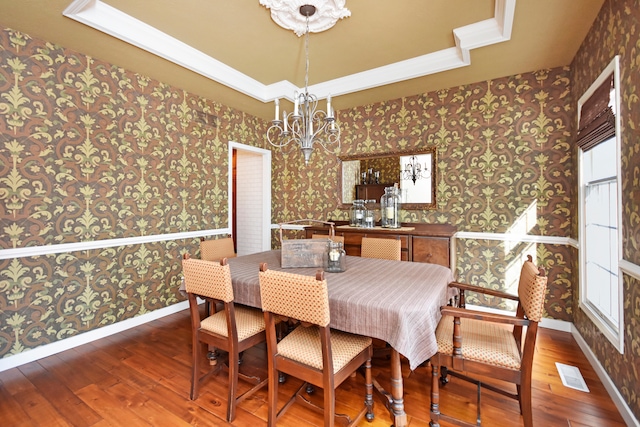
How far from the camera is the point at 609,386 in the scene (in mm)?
1953

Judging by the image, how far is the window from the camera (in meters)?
1.88

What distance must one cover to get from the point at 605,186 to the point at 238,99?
3947 mm

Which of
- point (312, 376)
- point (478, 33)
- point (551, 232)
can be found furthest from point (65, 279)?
point (551, 232)

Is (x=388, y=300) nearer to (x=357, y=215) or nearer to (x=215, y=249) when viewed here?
(x=215, y=249)

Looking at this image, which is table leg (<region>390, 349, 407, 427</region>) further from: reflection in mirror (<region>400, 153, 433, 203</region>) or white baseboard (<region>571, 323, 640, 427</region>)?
reflection in mirror (<region>400, 153, 433, 203</region>)

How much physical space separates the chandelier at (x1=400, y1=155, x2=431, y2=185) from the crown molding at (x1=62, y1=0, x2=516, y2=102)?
102 centimetres

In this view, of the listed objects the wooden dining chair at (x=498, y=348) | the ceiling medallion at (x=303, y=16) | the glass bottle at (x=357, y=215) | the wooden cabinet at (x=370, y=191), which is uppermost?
the ceiling medallion at (x=303, y=16)

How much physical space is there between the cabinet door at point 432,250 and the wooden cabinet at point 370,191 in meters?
1.00

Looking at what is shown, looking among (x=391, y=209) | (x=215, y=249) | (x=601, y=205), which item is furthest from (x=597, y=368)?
(x=215, y=249)

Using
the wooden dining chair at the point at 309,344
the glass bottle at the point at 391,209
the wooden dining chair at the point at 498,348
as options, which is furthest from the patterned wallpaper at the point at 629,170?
the glass bottle at the point at 391,209

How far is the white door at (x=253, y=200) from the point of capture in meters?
5.02

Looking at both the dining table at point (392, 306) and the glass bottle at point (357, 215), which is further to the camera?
the glass bottle at point (357, 215)

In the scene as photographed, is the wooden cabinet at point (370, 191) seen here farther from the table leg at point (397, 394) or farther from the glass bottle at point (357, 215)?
the table leg at point (397, 394)

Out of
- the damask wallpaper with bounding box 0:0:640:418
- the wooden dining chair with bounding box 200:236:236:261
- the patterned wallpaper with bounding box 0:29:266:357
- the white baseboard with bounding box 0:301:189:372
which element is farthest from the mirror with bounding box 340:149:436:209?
the white baseboard with bounding box 0:301:189:372
